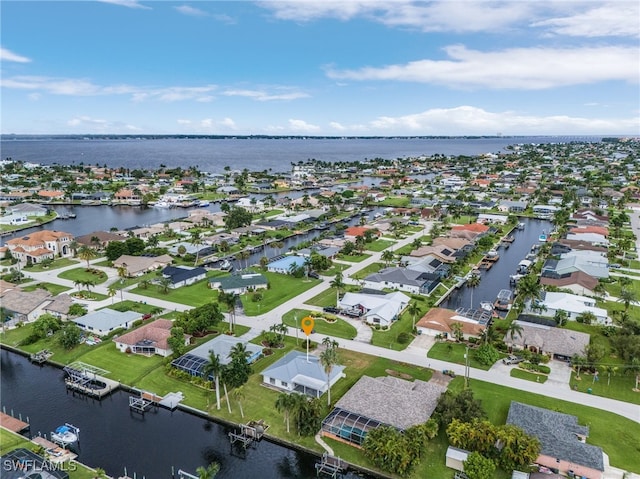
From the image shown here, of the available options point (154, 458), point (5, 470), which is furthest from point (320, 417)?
point (5, 470)

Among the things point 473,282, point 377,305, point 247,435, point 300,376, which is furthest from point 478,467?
point 473,282

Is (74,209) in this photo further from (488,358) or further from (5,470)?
(488,358)

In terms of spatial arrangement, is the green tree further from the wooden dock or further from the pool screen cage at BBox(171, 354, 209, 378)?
the wooden dock

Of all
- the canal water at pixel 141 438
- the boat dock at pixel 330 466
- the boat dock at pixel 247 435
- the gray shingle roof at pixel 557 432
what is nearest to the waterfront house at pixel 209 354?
the canal water at pixel 141 438

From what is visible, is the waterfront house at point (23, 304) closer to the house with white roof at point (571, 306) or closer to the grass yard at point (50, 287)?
the grass yard at point (50, 287)

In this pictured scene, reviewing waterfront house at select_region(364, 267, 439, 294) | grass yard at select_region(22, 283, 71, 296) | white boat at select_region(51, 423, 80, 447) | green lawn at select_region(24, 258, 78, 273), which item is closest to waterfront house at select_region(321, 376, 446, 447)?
white boat at select_region(51, 423, 80, 447)

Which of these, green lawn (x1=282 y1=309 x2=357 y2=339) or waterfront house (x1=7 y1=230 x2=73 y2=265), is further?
waterfront house (x1=7 y1=230 x2=73 y2=265)
